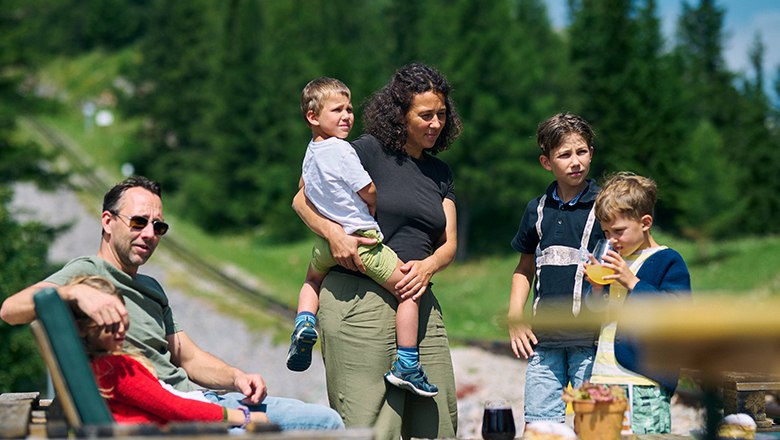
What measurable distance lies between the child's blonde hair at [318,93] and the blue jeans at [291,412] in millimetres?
1537

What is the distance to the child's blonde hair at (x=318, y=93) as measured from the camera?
5449 millimetres

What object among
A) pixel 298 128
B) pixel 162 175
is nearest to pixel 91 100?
pixel 162 175

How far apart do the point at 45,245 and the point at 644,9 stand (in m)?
32.8

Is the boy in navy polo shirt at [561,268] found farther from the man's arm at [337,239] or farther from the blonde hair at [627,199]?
the man's arm at [337,239]

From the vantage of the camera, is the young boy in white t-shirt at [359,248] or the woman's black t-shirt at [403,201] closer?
the young boy in white t-shirt at [359,248]

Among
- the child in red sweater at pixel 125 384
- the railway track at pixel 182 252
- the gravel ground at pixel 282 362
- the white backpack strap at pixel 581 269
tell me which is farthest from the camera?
the railway track at pixel 182 252

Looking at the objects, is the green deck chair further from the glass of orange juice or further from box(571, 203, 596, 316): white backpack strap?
box(571, 203, 596, 316): white backpack strap

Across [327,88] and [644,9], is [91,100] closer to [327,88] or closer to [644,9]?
[644,9]

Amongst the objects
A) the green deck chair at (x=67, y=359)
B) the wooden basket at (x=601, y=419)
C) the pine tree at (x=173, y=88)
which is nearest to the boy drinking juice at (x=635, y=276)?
the wooden basket at (x=601, y=419)

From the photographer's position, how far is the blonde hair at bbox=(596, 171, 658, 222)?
4855 millimetres

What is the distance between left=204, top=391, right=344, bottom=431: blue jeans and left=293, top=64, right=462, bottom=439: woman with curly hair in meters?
0.54

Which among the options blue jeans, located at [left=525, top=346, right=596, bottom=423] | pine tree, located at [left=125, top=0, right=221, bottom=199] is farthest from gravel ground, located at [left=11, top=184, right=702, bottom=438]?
pine tree, located at [left=125, top=0, right=221, bottom=199]

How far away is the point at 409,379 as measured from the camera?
5.15m

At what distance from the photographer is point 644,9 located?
47.8 metres
